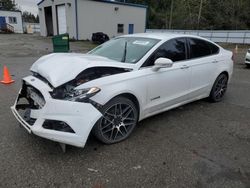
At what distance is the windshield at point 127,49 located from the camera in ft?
11.8

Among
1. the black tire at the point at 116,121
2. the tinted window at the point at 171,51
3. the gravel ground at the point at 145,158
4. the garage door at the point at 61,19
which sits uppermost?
the garage door at the point at 61,19

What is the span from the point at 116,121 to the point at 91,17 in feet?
72.0

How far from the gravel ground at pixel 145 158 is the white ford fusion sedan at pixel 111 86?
31 centimetres

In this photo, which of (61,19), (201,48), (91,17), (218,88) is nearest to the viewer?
(201,48)

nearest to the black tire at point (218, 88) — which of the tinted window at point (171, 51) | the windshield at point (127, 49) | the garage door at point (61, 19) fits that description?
the tinted window at point (171, 51)

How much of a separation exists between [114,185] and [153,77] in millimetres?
1733

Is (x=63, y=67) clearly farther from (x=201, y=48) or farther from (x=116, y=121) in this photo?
(x=201, y=48)

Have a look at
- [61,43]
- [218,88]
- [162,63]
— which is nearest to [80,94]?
[162,63]

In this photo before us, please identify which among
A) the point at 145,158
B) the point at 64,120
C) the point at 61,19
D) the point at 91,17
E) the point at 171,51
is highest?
the point at 91,17

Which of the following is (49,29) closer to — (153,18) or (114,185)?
(153,18)

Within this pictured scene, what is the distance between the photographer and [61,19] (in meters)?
24.6

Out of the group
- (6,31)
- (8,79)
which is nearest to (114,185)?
(8,79)

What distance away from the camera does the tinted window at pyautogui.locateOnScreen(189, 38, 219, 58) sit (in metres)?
4.36

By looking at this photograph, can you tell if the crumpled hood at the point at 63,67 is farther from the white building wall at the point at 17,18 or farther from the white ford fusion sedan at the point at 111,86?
the white building wall at the point at 17,18
